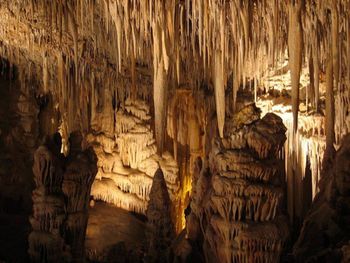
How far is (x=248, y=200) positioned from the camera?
4809 mm

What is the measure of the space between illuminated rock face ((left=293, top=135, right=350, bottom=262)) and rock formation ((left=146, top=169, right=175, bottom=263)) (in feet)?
9.35

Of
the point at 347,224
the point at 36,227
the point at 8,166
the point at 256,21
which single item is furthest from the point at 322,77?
the point at 8,166

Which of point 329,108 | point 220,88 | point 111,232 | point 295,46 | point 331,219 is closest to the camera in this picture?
point 295,46

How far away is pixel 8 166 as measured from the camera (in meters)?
11.2

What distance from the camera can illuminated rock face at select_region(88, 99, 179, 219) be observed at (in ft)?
37.0

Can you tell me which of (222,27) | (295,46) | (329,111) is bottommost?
(329,111)

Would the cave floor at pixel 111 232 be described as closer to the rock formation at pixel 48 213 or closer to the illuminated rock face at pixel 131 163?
the illuminated rock face at pixel 131 163

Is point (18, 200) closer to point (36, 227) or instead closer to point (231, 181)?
point (36, 227)

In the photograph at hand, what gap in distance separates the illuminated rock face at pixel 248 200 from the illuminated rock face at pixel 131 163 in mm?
6173

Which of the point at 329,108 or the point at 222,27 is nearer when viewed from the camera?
the point at 222,27

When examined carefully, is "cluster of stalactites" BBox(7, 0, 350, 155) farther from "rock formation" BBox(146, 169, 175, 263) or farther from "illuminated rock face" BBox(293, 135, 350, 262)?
"rock formation" BBox(146, 169, 175, 263)

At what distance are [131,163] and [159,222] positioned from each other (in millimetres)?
2879

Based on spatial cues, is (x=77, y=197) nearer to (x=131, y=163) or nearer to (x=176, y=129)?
(x=131, y=163)

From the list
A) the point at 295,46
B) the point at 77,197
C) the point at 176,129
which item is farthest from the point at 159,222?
the point at 295,46
